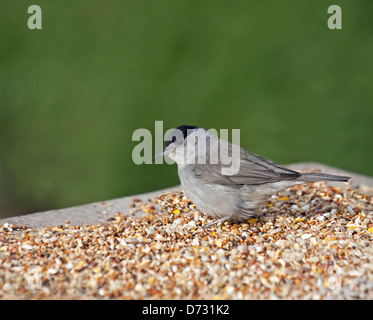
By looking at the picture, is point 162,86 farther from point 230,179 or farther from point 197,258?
point 197,258

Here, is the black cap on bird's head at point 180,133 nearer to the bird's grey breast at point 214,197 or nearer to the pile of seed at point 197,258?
the bird's grey breast at point 214,197

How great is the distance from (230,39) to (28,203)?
4274mm

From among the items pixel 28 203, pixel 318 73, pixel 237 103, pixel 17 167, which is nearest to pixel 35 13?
pixel 17 167

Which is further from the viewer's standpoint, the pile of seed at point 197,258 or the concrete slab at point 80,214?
the concrete slab at point 80,214

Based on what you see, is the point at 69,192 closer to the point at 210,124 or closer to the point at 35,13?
the point at 210,124

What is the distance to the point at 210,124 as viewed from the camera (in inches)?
319

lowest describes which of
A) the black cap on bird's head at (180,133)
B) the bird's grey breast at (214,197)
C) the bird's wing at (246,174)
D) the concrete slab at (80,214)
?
the concrete slab at (80,214)

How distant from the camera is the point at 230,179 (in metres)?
4.48

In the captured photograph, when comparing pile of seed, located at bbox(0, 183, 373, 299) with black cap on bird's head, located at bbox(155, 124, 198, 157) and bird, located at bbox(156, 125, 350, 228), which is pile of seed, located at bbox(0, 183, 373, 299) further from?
black cap on bird's head, located at bbox(155, 124, 198, 157)

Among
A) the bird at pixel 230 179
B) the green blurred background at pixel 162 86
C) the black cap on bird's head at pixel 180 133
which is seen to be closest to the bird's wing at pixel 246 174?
the bird at pixel 230 179

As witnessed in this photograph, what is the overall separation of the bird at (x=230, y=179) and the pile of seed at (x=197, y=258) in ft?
0.66

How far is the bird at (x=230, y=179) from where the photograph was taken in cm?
443

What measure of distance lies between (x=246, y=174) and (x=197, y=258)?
1.02 metres
